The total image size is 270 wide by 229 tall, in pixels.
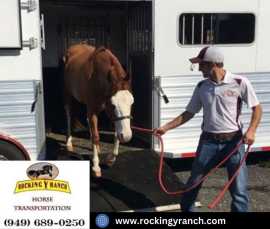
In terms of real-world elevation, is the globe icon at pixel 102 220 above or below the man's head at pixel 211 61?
below

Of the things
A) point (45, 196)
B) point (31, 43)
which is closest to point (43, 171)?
point (45, 196)

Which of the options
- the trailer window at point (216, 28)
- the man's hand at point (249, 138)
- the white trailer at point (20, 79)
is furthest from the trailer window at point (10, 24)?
the man's hand at point (249, 138)

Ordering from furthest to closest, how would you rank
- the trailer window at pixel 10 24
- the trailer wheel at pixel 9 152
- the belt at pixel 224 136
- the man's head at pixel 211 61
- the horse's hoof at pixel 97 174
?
the horse's hoof at pixel 97 174, the trailer wheel at pixel 9 152, the trailer window at pixel 10 24, the belt at pixel 224 136, the man's head at pixel 211 61

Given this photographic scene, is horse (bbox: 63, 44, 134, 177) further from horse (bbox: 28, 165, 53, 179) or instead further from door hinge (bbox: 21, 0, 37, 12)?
horse (bbox: 28, 165, 53, 179)

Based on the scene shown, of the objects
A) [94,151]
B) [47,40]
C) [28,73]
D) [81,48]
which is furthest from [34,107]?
[47,40]

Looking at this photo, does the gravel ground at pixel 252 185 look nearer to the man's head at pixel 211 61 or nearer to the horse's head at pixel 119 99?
the horse's head at pixel 119 99

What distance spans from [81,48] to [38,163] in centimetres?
340

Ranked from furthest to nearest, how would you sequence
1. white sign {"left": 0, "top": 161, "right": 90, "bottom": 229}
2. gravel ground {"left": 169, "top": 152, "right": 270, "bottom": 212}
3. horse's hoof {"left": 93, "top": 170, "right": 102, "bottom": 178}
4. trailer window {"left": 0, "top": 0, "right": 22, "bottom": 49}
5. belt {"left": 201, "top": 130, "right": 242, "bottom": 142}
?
horse's hoof {"left": 93, "top": 170, "right": 102, "bottom": 178}, gravel ground {"left": 169, "top": 152, "right": 270, "bottom": 212}, trailer window {"left": 0, "top": 0, "right": 22, "bottom": 49}, belt {"left": 201, "top": 130, "right": 242, "bottom": 142}, white sign {"left": 0, "top": 161, "right": 90, "bottom": 229}

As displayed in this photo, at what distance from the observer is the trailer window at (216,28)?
5582 millimetres

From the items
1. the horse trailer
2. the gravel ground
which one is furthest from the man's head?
the gravel ground

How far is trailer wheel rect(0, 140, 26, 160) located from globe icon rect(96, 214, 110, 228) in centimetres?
129

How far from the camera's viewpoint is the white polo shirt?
392cm

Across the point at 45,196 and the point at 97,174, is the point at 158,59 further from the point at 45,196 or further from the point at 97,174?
the point at 45,196

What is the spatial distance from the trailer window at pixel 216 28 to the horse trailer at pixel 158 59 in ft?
0.04
